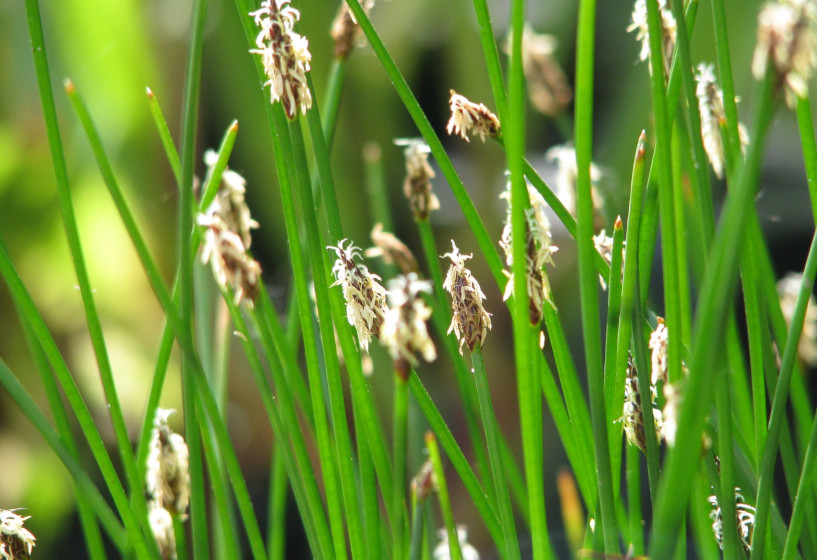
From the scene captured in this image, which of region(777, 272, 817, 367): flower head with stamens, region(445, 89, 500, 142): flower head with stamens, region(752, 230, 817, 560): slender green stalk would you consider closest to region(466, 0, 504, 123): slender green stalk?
region(445, 89, 500, 142): flower head with stamens

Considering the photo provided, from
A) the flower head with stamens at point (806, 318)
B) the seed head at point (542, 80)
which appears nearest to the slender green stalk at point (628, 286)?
the flower head with stamens at point (806, 318)

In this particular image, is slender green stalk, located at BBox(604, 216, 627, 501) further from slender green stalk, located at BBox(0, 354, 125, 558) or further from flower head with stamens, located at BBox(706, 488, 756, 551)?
slender green stalk, located at BBox(0, 354, 125, 558)

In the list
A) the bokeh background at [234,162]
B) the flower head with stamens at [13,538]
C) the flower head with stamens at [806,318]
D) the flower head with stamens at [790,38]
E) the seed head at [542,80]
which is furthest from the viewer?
the bokeh background at [234,162]

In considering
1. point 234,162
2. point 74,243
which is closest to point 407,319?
point 74,243

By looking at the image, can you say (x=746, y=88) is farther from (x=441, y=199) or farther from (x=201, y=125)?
(x=201, y=125)

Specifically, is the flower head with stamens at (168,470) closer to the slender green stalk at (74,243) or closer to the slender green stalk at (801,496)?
the slender green stalk at (74,243)

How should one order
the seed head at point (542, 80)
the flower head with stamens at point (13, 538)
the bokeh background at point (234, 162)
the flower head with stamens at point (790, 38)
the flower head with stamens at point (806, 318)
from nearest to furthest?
the flower head with stamens at point (790, 38)
the flower head with stamens at point (13, 538)
the flower head with stamens at point (806, 318)
the seed head at point (542, 80)
the bokeh background at point (234, 162)

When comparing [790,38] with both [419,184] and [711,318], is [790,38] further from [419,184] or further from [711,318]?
[419,184]

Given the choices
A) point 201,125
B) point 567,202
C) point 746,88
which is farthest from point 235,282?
point 746,88
